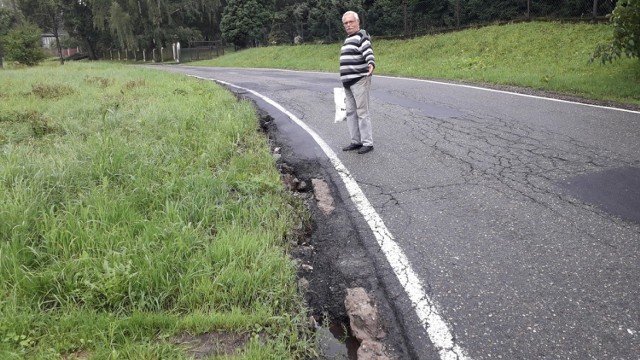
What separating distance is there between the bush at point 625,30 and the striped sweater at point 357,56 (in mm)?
6606

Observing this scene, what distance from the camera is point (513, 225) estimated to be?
138 inches

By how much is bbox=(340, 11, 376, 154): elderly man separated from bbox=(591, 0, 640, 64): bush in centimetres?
653

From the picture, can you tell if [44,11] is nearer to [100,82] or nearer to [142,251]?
[100,82]

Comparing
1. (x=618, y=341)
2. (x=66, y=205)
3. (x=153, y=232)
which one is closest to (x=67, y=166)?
(x=66, y=205)

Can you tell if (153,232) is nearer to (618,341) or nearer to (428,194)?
(428,194)

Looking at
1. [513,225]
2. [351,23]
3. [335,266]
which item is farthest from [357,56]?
[335,266]

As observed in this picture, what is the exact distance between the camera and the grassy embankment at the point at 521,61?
31.8ft

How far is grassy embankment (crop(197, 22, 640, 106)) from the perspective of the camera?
31.8 feet

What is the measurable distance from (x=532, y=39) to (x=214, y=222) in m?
14.9

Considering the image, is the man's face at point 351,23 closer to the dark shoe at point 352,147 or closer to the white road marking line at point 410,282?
the dark shoe at point 352,147

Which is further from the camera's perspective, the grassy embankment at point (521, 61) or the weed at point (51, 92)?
the weed at point (51, 92)

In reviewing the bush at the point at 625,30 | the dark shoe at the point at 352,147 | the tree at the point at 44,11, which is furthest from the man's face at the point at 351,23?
the tree at the point at 44,11

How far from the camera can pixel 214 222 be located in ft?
12.0

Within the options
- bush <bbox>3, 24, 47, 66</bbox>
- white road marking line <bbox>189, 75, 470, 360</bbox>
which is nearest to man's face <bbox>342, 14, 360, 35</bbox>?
white road marking line <bbox>189, 75, 470, 360</bbox>
